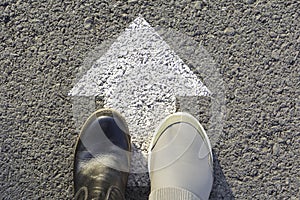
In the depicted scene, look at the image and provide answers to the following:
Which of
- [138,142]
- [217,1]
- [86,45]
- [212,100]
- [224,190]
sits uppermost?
[217,1]

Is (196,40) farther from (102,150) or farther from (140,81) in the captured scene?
(102,150)

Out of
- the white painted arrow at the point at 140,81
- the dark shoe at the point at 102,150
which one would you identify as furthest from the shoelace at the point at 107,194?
the white painted arrow at the point at 140,81

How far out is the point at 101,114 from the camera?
2.32 metres

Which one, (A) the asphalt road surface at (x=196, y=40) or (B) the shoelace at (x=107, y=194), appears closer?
(B) the shoelace at (x=107, y=194)

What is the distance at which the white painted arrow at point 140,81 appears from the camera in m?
2.35

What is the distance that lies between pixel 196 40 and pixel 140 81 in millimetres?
311

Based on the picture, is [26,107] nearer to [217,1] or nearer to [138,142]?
[138,142]

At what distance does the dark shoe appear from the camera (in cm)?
229

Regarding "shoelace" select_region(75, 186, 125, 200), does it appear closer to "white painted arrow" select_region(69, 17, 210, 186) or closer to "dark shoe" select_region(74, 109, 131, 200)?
"dark shoe" select_region(74, 109, 131, 200)

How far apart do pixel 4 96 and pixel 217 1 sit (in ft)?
3.45

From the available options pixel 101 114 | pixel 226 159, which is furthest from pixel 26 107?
pixel 226 159

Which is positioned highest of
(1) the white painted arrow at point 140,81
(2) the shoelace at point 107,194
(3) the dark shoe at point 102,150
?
(1) the white painted arrow at point 140,81

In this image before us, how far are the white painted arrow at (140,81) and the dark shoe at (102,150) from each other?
0.18 feet

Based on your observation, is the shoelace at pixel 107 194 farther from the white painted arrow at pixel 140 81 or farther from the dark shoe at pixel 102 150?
the white painted arrow at pixel 140 81
